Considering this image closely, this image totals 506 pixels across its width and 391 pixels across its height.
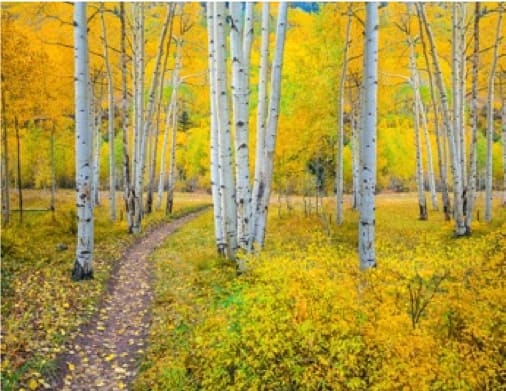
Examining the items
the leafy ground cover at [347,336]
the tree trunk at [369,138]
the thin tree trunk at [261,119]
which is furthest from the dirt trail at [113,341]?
the tree trunk at [369,138]

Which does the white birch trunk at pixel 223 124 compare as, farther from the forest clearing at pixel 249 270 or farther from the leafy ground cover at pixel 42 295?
the leafy ground cover at pixel 42 295

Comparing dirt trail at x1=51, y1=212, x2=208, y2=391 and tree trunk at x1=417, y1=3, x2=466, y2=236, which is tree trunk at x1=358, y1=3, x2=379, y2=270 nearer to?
dirt trail at x1=51, y1=212, x2=208, y2=391

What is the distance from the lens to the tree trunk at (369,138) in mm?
7180

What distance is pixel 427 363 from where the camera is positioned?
13.9 feet

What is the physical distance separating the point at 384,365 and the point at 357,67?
17.0m

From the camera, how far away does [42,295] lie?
737 cm

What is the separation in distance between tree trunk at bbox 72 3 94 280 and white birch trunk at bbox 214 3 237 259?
2246 millimetres

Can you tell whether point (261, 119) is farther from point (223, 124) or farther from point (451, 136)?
point (451, 136)

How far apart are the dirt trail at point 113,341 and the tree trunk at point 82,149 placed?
27.8 inches

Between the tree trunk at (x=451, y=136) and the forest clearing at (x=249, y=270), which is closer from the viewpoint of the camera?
the forest clearing at (x=249, y=270)

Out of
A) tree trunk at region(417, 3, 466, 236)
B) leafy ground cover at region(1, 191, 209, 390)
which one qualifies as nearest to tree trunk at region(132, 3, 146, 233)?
leafy ground cover at region(1, 191, 209, 390)

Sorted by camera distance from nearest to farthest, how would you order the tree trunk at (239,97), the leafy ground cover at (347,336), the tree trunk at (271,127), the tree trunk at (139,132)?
1. the leafy ground cover at (347,336)
2. the tree trunk at (239,97)
3. the tree trunk at (271,127)
4. the tree trunk at (139,132)

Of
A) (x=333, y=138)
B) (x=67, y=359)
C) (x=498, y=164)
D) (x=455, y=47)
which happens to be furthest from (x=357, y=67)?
(x=498, y=164)

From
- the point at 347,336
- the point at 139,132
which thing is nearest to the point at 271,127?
the point at 347,336
